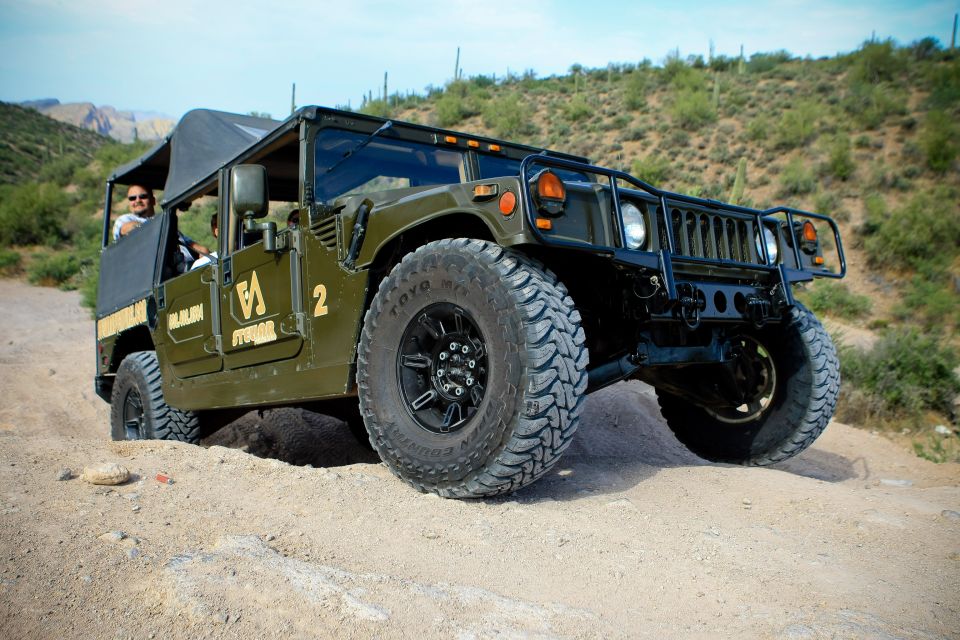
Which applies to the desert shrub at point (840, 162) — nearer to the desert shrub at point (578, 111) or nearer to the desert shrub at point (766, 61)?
the desert shrub at point (578, 111)

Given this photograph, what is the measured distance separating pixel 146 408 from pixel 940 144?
75.3ft

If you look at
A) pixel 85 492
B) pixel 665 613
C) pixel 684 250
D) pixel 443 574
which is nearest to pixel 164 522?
pixel 85 492

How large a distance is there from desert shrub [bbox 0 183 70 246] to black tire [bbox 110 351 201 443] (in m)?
21.7

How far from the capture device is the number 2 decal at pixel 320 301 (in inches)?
142

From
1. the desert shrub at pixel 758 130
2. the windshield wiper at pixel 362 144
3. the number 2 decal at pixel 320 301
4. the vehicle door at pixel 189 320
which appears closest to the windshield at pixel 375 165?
the windshield wiper at pixel 362 144

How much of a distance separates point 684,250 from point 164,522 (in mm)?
2479

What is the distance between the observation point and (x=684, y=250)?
129 inches

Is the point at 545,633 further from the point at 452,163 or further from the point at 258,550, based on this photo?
the point at 452,163

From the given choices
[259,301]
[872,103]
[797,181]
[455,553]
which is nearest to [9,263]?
[259,301]

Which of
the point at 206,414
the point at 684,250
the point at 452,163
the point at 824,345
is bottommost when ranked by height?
the point at 206,414

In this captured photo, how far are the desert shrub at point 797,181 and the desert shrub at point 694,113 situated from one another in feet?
19.9

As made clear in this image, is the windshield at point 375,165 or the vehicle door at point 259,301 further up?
the windshield at point 375,165

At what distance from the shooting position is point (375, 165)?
4.13 metres

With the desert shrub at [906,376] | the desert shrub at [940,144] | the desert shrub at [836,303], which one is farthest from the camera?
the desert shrub at [940,144]
